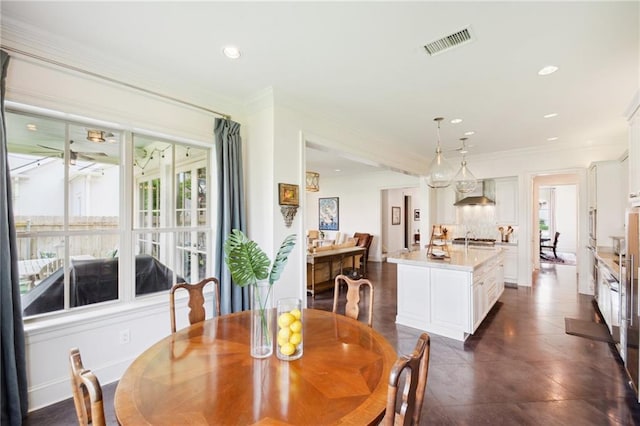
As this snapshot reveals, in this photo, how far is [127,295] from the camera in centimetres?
269

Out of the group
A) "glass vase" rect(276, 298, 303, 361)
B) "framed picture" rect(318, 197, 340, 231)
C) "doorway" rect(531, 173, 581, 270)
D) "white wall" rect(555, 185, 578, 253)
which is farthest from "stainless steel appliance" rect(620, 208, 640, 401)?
"white wall" rect(555, 185, 578, 253)

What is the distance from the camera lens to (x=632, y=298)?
2.35 m

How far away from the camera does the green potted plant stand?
1.48 m

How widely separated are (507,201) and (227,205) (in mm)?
6267

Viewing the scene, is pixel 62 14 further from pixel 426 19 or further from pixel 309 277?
pixel 309 277

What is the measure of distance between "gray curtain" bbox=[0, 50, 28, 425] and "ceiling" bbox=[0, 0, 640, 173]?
653 millimetres

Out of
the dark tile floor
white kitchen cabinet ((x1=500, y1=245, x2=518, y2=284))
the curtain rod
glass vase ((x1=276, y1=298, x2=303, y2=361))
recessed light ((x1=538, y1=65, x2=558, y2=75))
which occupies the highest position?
recessed light ((x1=538, y1=65, x2=558, y2=75))

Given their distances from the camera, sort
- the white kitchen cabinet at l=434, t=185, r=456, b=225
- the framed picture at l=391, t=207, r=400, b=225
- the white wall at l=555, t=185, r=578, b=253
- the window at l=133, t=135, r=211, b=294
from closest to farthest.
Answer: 1. the window at l=133, t=135, r=211, b=294
2. the white kitchen cabinet at l=434, t=185, r=456, b=225
3. the framed picture at l=391, t=207, r=400, b=225
4. the white wall at l=555, t=185, r=578, b=253

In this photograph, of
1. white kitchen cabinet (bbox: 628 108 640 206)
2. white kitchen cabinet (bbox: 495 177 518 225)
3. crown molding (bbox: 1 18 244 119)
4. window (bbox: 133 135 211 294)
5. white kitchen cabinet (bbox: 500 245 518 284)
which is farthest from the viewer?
white kitchen cabinet (bbox: 495 177 518 225)

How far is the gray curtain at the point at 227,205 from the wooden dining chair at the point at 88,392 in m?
2.06

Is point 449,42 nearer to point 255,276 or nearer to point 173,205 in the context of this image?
point 255,276

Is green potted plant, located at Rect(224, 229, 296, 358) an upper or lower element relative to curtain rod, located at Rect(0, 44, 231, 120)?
lower

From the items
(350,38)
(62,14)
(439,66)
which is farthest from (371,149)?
(62,14)

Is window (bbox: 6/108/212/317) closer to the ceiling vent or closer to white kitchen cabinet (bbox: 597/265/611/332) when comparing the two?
the ceiling vent
